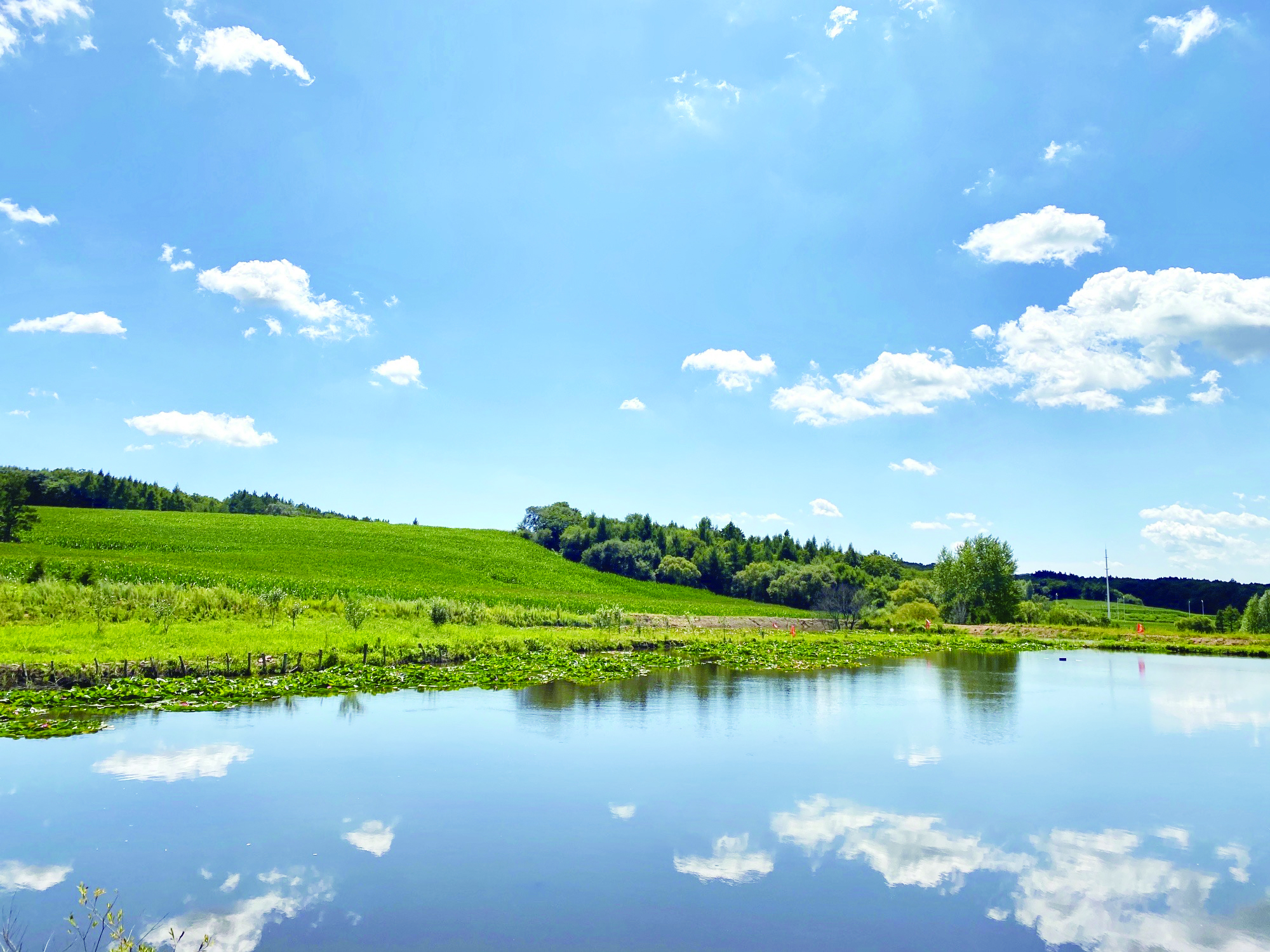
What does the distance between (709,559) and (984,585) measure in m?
54.6

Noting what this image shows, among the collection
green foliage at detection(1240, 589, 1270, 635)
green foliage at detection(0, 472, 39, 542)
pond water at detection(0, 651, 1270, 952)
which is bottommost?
pond water at detection(0, 651, 1270, 952)

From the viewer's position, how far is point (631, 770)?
64.9 feet

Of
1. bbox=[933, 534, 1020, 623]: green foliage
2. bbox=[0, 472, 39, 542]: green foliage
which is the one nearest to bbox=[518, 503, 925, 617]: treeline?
bbox=[933, 534, 1020, 623]: green foliage

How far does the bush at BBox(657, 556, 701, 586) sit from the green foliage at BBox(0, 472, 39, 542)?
285 ft

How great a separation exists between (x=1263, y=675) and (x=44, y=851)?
59185mm

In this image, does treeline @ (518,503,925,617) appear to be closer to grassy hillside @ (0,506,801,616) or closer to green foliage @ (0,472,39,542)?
grassy hillside @ (0,506,801,616)

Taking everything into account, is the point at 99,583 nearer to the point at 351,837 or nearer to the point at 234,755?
the point at 234,755

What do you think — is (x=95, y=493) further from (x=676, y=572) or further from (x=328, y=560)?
(x=676, y=572)

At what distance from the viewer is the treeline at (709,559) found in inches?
4956

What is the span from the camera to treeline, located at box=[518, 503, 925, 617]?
126 meters

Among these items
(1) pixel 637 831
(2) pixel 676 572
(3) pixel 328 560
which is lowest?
(1) pixel 637 831

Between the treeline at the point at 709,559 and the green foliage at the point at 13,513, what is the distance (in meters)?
77.6

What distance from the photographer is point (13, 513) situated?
7838 cm

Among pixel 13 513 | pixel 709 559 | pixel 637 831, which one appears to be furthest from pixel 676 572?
pixel 637 831
